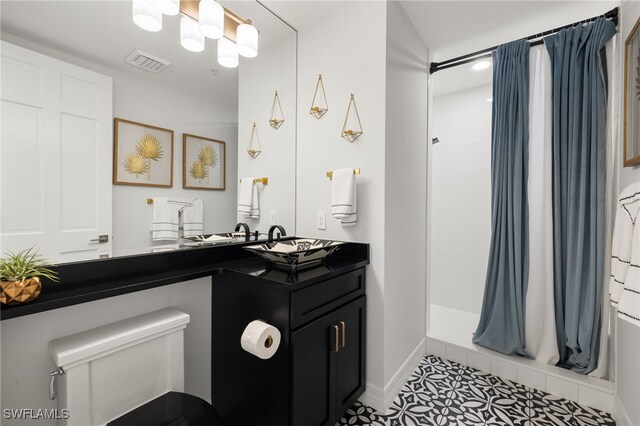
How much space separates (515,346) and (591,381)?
1.30 feet

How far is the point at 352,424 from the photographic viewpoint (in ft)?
5.08

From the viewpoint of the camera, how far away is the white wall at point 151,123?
1086mm

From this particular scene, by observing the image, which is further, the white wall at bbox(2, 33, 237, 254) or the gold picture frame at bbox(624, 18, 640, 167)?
the gold picture frame at bbox(624, 18, 640, 167)

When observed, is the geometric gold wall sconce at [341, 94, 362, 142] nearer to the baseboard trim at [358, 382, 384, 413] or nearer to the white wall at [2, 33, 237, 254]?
the white wall at [2, 33, 237, 254]

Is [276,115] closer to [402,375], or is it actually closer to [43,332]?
[43,332]

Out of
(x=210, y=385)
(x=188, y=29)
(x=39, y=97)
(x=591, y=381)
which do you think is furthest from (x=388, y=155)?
(x=591, y=381)

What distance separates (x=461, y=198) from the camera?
2.99 m

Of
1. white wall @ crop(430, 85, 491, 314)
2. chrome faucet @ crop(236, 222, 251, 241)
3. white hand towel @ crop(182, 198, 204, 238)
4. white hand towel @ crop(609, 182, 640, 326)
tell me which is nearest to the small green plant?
white hand towel @ crop(182, 198, 204, 238)

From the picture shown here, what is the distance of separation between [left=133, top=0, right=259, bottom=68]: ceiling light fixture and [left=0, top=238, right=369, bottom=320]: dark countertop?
Answer: 39.7 inches

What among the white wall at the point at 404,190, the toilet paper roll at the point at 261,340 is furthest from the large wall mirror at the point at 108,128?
the white wall at the point at 404,190

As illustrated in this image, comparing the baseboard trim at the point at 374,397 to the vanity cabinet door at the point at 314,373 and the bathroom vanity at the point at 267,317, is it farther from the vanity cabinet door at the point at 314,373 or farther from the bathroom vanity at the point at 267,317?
the vanity cabinet door at the point at 314,373

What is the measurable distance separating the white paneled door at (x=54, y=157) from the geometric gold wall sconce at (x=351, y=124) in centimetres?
119

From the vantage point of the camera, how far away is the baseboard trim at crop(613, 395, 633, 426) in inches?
56.3

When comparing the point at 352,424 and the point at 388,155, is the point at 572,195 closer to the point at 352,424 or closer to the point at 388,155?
the point at 388,155
